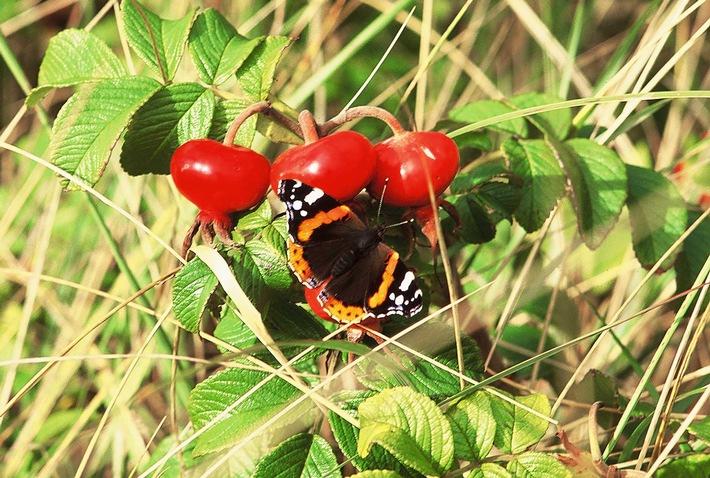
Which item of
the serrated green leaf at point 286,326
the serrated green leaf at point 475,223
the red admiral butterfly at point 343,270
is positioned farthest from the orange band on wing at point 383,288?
the serrated green leaf at point 475,223

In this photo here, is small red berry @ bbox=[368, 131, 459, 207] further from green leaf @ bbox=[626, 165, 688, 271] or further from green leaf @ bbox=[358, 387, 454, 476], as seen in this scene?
green leaf @ bbox=[626, 165, 688, 271]

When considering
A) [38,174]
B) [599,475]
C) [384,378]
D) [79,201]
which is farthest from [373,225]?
[79,201]

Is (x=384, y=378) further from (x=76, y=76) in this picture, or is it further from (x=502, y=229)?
(x=502, y=229)

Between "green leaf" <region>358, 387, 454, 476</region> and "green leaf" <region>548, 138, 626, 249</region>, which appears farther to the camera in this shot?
"green leaf" <region>548, 138, 626, 249</region>

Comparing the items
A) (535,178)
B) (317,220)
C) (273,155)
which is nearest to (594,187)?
(535,178)

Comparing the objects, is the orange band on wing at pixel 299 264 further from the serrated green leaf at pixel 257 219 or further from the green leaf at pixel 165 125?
the green leaf at pixel 165 125

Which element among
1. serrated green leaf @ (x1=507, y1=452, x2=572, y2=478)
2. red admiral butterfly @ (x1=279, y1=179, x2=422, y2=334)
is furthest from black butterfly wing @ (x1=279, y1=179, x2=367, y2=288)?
serrated green leaf @ (x1=507, y1=452, x2=572, y2=478)
